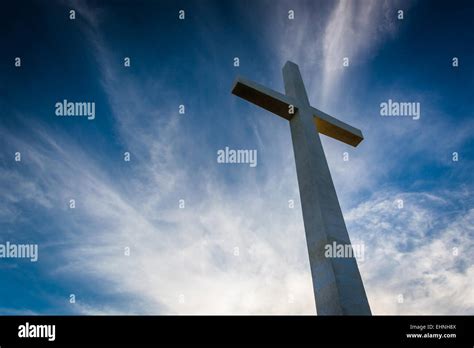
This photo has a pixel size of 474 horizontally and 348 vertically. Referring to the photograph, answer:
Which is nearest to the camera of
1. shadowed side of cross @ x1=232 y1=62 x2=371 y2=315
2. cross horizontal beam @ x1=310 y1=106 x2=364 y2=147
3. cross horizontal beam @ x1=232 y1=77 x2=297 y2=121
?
shadowed side of cross @ x1=232 y1=62 x2=371 y2=315

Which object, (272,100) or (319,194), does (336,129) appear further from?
(319,194)

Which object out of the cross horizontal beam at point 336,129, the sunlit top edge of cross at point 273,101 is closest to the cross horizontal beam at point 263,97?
the sunlit top edge of cross at point 273,101

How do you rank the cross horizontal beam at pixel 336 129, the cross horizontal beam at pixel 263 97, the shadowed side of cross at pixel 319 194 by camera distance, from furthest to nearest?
the cross horizontal beam at pixel 336 129, the cross horizontal beam at pixel 263 97, the shadowed side of cross at pixel 319 194

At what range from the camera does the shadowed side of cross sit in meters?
5.96

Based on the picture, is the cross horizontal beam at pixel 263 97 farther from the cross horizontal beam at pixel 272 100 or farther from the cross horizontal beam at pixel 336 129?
the cross horizontal beam at pixel 336 129

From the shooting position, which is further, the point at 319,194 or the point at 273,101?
the point at 273,101

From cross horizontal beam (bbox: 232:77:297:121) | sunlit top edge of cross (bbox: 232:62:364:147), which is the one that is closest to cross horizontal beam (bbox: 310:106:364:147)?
sunlit top edge of cross (bbox: 232:62:364:147)

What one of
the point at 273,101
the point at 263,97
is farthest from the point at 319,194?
the point at 263,97

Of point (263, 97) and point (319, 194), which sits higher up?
point (263, 97)

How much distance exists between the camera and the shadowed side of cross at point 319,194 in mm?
5957

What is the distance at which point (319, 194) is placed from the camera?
23.2ft

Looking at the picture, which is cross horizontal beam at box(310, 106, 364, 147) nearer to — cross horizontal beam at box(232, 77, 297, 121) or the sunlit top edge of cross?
the sunlit top edge of cross
